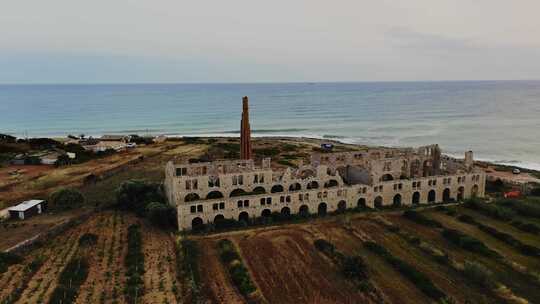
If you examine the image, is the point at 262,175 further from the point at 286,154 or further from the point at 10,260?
the point at 286,154

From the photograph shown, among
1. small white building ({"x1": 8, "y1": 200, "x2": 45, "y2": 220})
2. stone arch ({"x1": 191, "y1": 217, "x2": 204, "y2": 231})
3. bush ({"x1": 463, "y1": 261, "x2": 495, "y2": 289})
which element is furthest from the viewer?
small white building ({"x1": 8, "y1": 200, "x2": 45, "y2": 220})

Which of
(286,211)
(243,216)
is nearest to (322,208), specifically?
(286,211)

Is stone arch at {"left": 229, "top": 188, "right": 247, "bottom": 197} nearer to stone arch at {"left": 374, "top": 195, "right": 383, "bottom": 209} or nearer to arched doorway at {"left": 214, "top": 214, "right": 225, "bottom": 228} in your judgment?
arched doorway at {"left": 214, "top": 214, "right": 225, "bottom": 228}

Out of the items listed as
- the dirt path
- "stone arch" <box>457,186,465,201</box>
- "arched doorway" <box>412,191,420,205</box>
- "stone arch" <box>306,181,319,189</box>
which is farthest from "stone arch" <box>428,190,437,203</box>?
the dirt path

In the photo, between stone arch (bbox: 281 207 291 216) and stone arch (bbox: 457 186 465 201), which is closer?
stone arch (bbox: 281 207 291 216)

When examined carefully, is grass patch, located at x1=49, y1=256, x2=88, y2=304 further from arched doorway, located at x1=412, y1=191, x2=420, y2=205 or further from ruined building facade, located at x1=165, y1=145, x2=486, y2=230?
arched doorway, located at x1=412, y1=191, x2=420, y2=205

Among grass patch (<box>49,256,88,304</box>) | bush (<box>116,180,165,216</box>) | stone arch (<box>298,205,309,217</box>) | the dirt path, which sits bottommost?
the dirt path

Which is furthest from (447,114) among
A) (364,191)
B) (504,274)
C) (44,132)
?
(44,132)

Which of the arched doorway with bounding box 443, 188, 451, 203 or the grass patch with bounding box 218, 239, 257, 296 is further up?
the arched doorway with bounding box 443, 188, 451, 203

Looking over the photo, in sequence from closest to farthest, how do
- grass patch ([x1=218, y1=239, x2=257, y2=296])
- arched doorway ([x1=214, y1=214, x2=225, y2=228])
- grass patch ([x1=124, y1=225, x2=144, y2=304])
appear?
grass patch ([x1=124, y1=225, x2=144, y2=304]) → grass patch ([x1=218, y1=239, x2=257, y2=296]) → arched doorway ([x1=214, y1=214, x2=225, y2=228])
